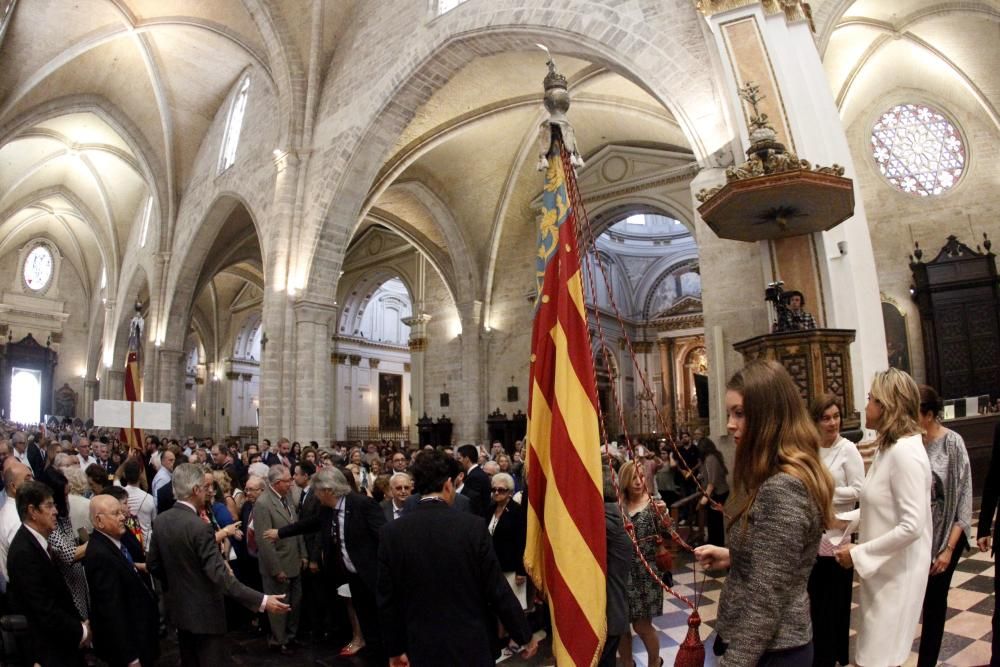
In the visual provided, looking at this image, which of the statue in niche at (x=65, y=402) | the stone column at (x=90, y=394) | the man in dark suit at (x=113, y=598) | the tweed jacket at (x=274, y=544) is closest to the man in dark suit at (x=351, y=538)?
the tweed jacket at (x=274, y=544)

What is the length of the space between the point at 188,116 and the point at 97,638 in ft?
59.7

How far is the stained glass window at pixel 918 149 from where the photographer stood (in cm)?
1204

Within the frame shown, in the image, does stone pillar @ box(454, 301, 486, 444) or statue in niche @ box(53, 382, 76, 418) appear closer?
stone pillar @ box(454, 301, 486, 444)

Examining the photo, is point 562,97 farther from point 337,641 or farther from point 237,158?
point 237,158

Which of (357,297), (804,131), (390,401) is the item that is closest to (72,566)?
(804,131)

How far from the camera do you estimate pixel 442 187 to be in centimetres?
1730

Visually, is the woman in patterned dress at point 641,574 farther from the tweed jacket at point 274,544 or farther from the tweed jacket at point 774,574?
the tweed jacket at point 274,544

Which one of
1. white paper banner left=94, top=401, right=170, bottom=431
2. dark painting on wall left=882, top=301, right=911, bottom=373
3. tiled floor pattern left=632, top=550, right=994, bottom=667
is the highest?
dark painting on wall left=882, top=301, right=911, bottom=373

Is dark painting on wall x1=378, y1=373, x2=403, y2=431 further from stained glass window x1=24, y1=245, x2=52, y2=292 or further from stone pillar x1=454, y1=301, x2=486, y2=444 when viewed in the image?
stained glass window x1=24, y1=245, x2=52, y2=292

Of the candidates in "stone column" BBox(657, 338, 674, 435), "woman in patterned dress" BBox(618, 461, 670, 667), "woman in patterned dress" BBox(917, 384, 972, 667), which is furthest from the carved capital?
"stone column" BBox(657, 338, 674, 435)

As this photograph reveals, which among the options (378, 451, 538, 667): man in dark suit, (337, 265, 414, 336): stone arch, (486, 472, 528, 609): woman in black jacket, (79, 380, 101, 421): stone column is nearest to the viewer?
(378, 451, 538, 667): man in dark suit

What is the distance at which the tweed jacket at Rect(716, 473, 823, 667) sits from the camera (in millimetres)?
1375

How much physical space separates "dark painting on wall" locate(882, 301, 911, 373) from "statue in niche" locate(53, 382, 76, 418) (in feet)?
97.0

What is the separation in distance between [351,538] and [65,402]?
2913 centimetres
